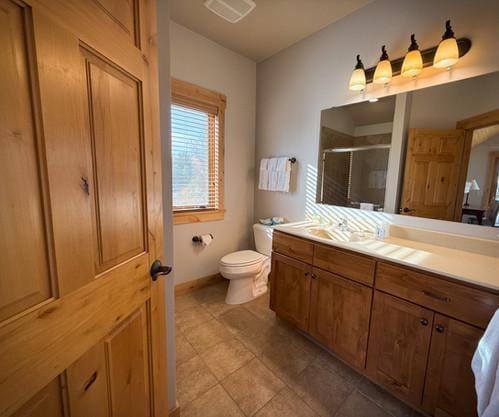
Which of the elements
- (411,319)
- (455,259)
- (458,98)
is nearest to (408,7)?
(458,98)

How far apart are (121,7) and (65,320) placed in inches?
34.4

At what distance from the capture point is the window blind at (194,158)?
2195 millimetres

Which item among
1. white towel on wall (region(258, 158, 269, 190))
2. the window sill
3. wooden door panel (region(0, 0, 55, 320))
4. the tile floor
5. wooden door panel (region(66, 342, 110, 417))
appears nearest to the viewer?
wooden door panel (region(0, 0, 55, 320))

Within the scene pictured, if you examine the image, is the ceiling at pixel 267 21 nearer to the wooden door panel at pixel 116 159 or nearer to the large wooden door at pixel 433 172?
the large wooden door at pixel 433 172

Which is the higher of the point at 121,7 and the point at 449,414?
the point at 121,7

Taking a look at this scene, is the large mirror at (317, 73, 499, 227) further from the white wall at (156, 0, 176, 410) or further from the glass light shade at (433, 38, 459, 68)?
the white wall at (156, 0, 176, 410)

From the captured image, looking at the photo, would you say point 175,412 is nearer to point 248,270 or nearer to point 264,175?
point 248,270

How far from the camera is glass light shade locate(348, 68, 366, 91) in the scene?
169 cm

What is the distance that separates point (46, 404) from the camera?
50 cm

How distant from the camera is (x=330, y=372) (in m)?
1.47

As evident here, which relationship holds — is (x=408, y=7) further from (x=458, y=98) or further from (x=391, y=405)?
(x=391, y=405)

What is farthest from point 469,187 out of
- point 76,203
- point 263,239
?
point 76,203

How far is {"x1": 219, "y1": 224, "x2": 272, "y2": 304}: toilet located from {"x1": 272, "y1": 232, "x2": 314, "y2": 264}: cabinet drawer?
0.44 meters

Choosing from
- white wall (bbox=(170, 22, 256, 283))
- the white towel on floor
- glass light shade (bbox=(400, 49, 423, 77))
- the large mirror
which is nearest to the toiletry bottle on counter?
the large mirror
